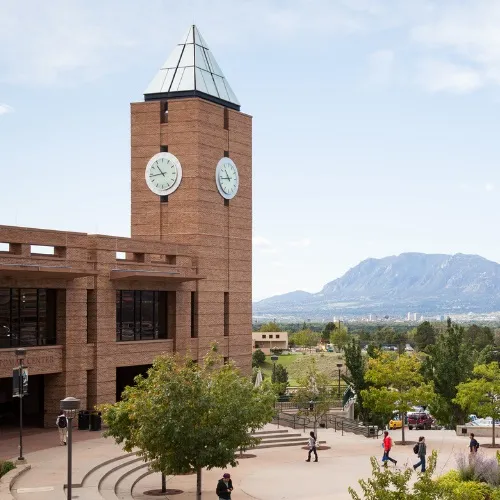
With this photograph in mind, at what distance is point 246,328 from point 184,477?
71.6ft

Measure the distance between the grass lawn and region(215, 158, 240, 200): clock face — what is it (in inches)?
2450

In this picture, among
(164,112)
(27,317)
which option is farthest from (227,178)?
(27,317)

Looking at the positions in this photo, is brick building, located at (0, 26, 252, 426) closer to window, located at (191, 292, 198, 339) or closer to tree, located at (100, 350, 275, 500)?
window, located at (191, 292, 198, 339)

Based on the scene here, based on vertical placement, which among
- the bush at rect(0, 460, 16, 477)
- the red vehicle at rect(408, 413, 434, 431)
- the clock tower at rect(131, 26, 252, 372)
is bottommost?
the red vehicle at rect(408, 413, 434, 431)

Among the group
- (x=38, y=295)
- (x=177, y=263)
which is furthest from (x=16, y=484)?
(x=177, y=263)

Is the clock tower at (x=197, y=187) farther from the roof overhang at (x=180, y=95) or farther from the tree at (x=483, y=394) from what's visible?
the tree at (x=483, y=394)

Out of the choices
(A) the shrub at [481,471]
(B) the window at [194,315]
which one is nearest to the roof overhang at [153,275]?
(B) the window at [194,315]

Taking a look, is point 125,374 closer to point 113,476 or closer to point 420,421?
point 113,476

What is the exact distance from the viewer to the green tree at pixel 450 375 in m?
53.5

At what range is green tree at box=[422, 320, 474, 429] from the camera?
5353 centimetres

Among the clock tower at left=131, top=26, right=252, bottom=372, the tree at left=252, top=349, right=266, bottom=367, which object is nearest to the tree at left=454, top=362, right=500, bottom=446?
the clock tower at left=131, top=26, right=252, bottom=372

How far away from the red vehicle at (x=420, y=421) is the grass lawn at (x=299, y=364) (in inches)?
1464

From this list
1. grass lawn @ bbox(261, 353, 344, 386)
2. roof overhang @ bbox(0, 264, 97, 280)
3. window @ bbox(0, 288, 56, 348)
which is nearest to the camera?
roof overhang @ bbox(0, 264, 97, 280)

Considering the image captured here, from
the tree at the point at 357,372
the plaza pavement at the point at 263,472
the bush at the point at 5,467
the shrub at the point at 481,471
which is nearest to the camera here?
the plaza pavement at the point at 263,472
